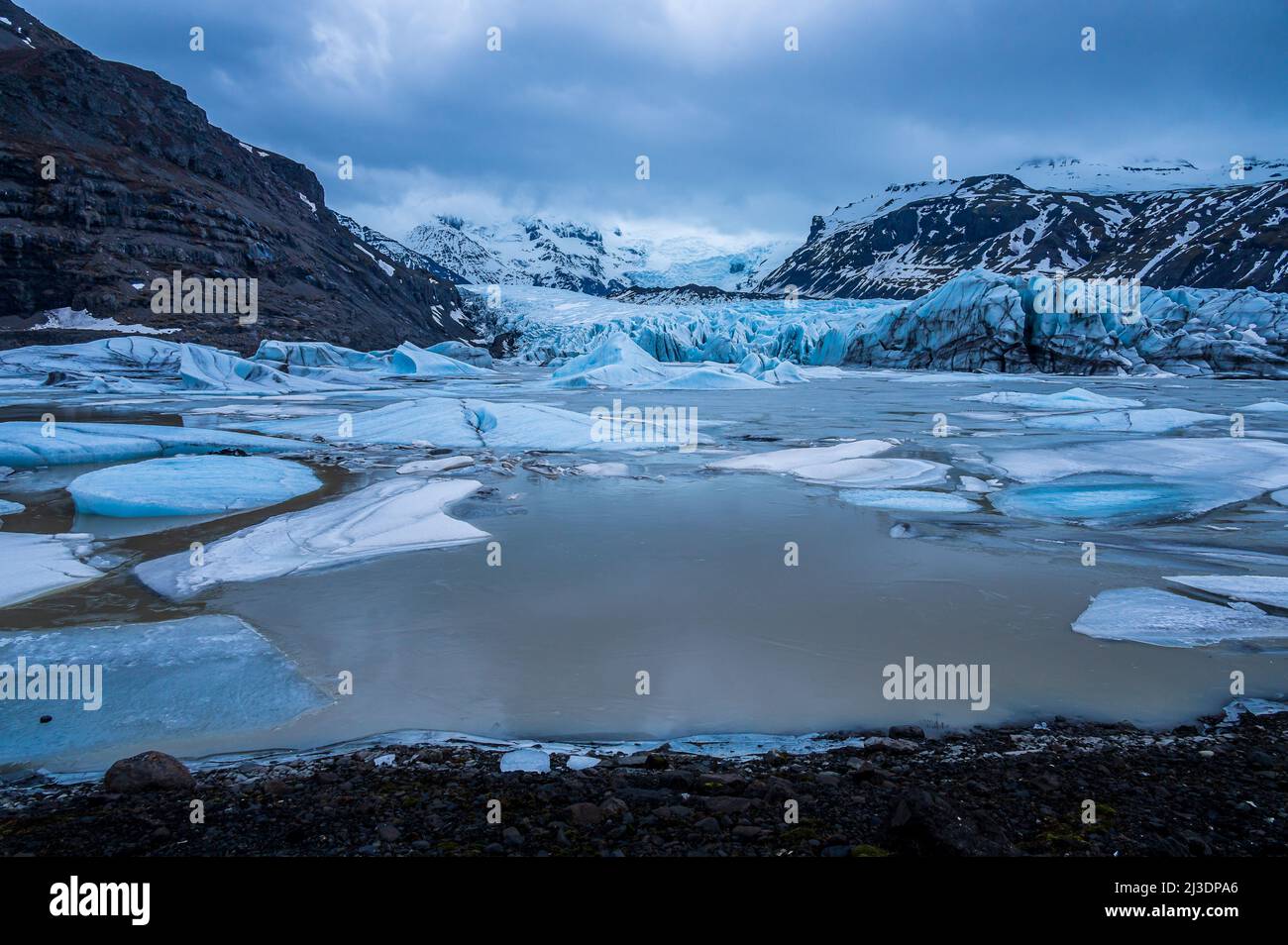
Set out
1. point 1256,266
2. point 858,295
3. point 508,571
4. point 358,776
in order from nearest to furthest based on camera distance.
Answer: point 358,776 < point 508,571 < point 1256,266 < point 858,295

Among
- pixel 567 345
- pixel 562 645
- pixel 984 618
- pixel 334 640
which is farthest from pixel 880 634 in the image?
pixel 567 345

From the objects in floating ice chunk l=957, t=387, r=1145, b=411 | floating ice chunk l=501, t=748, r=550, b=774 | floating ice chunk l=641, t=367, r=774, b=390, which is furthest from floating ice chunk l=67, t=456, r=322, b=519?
floating ice chunk l=641, t=367, r=774, b=390

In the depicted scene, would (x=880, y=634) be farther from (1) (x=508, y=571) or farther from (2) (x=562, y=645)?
(1) (x=508, y=571)

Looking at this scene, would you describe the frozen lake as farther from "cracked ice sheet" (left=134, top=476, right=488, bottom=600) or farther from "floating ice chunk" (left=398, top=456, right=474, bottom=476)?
"floating ice chunk" (left=398, top=456, right=474, bottom=476)

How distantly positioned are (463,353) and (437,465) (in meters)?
35.2

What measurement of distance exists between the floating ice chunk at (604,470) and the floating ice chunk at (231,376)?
1654 cm

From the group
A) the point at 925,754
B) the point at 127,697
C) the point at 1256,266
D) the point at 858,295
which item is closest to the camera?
the point at 925,754

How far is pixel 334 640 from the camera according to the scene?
12.4ft

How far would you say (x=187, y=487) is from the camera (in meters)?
7.00

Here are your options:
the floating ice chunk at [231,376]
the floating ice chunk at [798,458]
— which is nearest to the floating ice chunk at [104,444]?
the floating ice chunk at [798,458]

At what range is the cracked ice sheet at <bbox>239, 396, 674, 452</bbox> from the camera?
11.4 m

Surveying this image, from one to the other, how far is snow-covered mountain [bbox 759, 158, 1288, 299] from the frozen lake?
68.6m

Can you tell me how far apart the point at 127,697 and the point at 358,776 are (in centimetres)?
146

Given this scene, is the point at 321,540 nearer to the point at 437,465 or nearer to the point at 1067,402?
the point at 437,465
